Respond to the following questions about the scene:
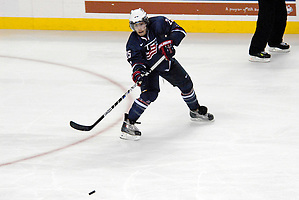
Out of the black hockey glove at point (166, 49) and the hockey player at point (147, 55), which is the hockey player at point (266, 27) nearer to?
the hockey player at point (147, 55)

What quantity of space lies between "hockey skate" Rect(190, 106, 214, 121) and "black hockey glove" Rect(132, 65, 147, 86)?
23.4 inches

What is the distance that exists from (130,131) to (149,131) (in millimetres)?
224

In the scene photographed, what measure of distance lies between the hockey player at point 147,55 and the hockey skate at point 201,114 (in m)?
0.29

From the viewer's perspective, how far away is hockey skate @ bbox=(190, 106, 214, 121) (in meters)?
3.99

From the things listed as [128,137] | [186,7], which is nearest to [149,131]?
[128,137]

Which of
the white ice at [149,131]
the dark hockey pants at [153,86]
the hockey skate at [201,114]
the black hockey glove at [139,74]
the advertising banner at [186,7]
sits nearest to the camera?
the white ice at [149,131]

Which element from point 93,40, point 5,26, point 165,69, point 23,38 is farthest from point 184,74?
point 5,26

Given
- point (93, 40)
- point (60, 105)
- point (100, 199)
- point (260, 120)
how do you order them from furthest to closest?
point (93, 40) → point (60, 105) → point (260, 120) → point (100, 199)

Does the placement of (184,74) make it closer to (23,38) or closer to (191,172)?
(191,172)

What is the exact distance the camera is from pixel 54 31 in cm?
690

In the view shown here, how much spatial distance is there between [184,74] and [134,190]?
3.45 feet

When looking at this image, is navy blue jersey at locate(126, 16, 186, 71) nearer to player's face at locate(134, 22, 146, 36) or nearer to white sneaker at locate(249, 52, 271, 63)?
player's face at locate(134, 22, 146, 36)

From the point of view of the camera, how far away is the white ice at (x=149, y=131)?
308 cm

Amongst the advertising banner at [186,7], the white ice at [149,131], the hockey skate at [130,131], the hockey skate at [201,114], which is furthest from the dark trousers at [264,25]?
the hockey skate at [130,131]
